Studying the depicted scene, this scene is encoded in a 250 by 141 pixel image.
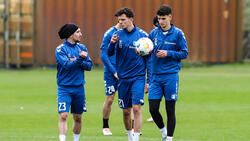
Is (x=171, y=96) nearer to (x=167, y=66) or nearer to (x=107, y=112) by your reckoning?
(x=167, y=66)

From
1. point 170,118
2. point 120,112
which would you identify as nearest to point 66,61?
point 170,118

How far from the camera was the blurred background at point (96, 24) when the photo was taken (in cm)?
3017

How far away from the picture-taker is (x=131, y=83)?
1027 cm

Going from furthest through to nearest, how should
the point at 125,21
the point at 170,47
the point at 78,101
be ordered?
the point at 125,21 < the point at 170,47 < the point at 78,101

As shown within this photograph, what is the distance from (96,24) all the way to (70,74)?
21758mm

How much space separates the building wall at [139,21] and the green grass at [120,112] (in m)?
4.68

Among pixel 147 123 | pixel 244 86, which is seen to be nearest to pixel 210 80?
pixel 244 86

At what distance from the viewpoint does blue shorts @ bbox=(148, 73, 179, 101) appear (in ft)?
32.9

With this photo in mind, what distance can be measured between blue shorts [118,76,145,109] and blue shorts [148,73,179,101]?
0.61 feet

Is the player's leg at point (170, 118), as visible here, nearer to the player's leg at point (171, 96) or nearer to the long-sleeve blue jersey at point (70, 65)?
the player's leg at point (171, 96)

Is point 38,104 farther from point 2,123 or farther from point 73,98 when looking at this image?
point 73,98

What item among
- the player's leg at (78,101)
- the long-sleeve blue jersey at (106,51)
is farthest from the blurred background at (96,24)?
the player's leg at (78,101)

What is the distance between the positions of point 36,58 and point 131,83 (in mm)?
20922

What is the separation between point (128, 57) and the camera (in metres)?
10.3
